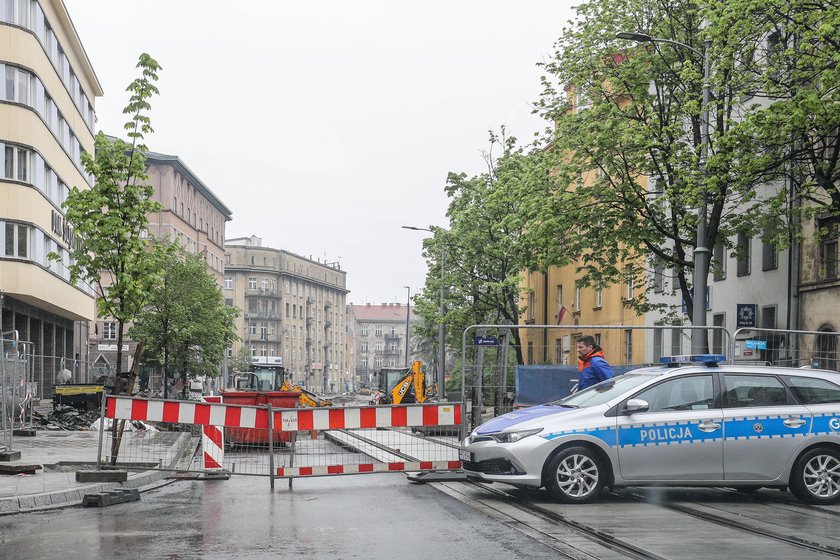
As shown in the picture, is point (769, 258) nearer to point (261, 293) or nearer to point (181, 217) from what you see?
point (181, 217)

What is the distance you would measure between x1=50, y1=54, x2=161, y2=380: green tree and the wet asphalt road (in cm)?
507

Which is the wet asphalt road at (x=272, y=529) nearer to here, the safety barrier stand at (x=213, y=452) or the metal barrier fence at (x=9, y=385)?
the safety barrier stand at (x=213, y=452)

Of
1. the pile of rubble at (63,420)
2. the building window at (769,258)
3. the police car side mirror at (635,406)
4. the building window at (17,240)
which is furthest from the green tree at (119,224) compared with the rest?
the building window at (17,240)

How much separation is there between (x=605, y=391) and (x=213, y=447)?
5865mm

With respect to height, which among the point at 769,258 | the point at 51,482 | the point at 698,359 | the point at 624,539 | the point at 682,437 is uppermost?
the point at 769,258

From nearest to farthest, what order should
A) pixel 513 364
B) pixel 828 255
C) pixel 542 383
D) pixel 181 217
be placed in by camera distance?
1. pixel 542 383
2. pixel 513 364
3. pixel 828 255
4. pixel 181 217

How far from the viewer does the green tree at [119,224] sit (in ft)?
58.5

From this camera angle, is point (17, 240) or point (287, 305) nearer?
point (17, 240)

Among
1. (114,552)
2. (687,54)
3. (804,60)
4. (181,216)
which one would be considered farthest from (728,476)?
(181,216)

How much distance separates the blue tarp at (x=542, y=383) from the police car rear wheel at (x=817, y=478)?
4.83 metres

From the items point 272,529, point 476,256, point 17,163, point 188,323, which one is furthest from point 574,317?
point 272,529

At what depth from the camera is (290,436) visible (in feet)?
51.6

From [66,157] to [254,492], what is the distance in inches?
1629

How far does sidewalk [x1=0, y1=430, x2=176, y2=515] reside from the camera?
39.9 feet
